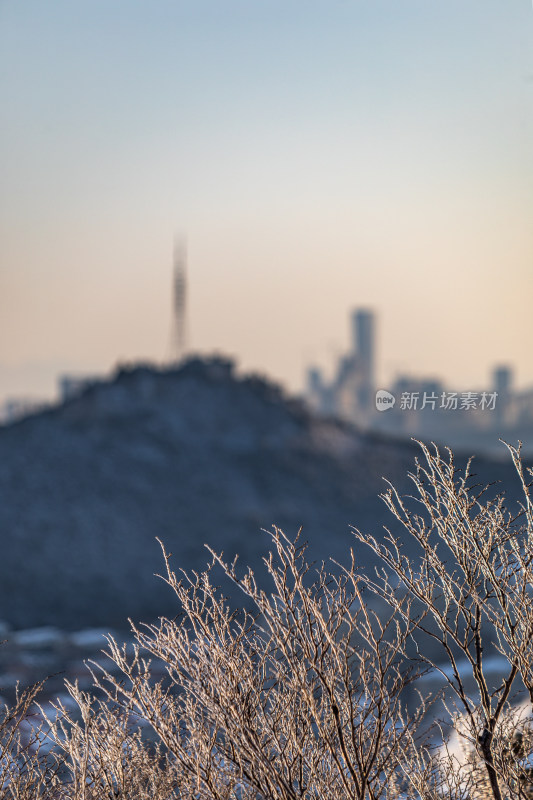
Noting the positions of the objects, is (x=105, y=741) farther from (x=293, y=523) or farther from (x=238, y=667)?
(x=293, y=523)

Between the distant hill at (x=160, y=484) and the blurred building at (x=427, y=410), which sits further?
the blurred building at (x=427, y=410)

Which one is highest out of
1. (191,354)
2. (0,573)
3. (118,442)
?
(191,354)

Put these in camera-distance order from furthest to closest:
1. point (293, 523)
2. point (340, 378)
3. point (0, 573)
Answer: point (340, 378)
point (293, 523)
point (0, 573)

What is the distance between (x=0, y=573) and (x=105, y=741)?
74.7 ft

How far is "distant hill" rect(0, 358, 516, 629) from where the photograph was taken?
27625 millimetres

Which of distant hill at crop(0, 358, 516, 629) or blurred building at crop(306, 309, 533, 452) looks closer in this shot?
distant hill at crop(0, 358, 516, 629)

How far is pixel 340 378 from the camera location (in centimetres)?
5559

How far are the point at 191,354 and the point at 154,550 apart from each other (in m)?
10.4

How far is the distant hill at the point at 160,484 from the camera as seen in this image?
27.6m

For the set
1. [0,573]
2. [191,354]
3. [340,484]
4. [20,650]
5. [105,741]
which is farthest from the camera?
[191,354]

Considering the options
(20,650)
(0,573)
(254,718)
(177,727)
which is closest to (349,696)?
(254,718)

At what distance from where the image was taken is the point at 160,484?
3181 centimetres

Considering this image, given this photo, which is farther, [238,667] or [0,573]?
[0,573]

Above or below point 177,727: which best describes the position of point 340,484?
below
